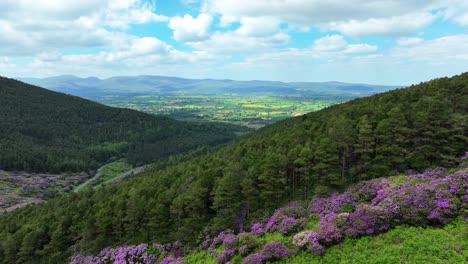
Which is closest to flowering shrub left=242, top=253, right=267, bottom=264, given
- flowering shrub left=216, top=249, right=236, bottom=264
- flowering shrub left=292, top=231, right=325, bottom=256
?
flowering shrub left=216, top=249, right=236, bottom=264

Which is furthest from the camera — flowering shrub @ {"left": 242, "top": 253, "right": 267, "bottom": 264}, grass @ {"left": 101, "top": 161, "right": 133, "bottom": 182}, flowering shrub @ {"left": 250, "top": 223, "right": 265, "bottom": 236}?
grass @ {"left": 101, "top": 161, "right": 133, "bottom": 182}

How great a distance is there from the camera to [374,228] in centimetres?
2397

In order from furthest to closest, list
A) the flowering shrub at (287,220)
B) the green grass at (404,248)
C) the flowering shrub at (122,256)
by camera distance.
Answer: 1. the flowering shrub at (122,256)
2. the flowering shrub at (287,220)
3. the green grass at (404,248)

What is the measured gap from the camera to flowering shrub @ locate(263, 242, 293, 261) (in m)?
24.3

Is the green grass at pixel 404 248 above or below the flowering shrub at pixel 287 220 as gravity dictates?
above

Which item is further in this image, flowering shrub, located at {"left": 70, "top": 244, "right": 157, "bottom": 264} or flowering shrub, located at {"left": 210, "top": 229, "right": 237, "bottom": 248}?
flowering shrub, located at {"left": 70, "top": 244, "right": 157, "bottom": 264}

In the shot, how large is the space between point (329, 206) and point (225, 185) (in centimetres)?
1243

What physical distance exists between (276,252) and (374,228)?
8.24 meters

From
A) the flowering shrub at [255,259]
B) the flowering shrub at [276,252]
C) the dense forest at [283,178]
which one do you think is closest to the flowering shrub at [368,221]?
the flowering shrub at [276,252]

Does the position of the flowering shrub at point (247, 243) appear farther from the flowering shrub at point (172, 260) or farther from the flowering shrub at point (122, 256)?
the flowering shrub at point (122, 256)

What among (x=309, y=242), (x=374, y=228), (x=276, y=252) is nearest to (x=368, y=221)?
(x=374, y=228)

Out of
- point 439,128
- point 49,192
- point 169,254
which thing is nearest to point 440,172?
point 439,128

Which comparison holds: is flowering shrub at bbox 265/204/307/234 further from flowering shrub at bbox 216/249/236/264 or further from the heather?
flowering shrub at bbox 216/249/236/264

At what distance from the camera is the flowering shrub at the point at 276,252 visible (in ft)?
79.7
